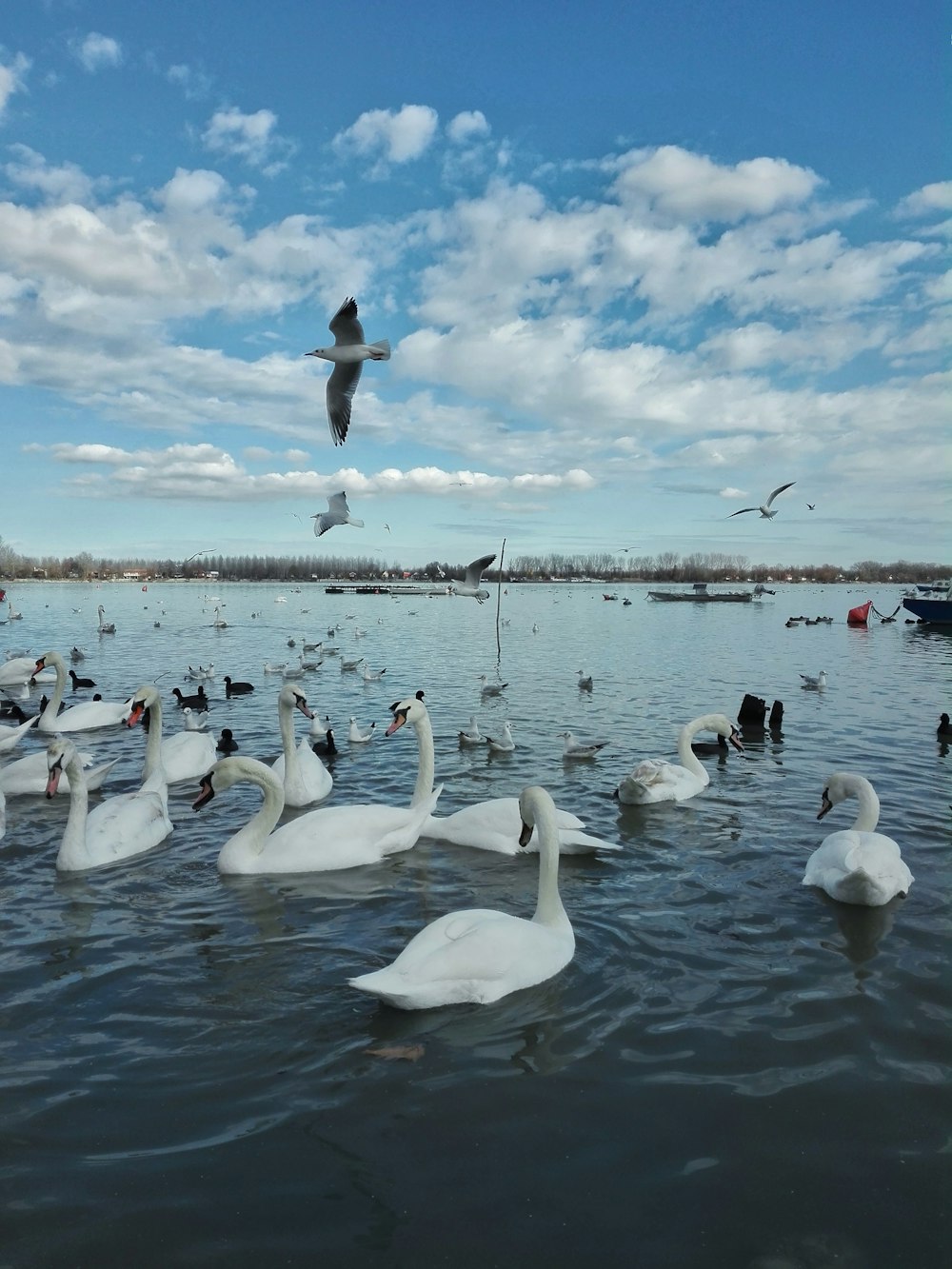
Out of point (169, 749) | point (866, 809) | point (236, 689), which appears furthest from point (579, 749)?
point (236, 689)

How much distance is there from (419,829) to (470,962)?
13.1 feet

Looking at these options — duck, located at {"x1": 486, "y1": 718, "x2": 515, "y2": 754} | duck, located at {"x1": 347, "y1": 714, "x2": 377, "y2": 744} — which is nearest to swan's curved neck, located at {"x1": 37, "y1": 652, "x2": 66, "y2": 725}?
duck, located at {"x1": 347, "y1": 714, "x2": 377, "y2": 744}

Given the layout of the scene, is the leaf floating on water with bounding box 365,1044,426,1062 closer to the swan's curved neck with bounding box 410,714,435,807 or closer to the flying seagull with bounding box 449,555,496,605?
the swan's curved neck with bounding box 410,714,435,807

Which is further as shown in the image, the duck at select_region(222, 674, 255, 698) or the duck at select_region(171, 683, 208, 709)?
the duck at select_region(222, 674, 255, 698)

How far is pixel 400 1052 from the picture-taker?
500 centimetres

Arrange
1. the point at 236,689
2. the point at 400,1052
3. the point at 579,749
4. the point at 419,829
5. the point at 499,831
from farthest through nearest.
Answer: the point at 236,689 < the point at 579,749 < the point at 419,829 < the point at 499,831 < the point at 400,1052

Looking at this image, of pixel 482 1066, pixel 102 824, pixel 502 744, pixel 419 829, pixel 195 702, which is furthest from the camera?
pixel 195 702

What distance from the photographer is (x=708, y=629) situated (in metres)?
51.0

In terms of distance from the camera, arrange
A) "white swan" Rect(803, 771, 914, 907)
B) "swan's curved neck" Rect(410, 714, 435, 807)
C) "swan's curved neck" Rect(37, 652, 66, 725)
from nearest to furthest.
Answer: "white swan" Rect(803, 771, 914, 907)
"swan's curved neck" Rect(410, 714, 435, 807)
"swan's curved neck" Rect(37, 652, 66, 725)

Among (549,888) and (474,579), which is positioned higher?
(474,579)

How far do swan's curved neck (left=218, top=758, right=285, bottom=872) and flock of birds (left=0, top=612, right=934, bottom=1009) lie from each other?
0.04ft

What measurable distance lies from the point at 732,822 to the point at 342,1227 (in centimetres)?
765

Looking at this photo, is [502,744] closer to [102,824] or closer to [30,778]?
[30,778]

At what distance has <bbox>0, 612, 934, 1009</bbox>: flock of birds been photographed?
5.52 meters
